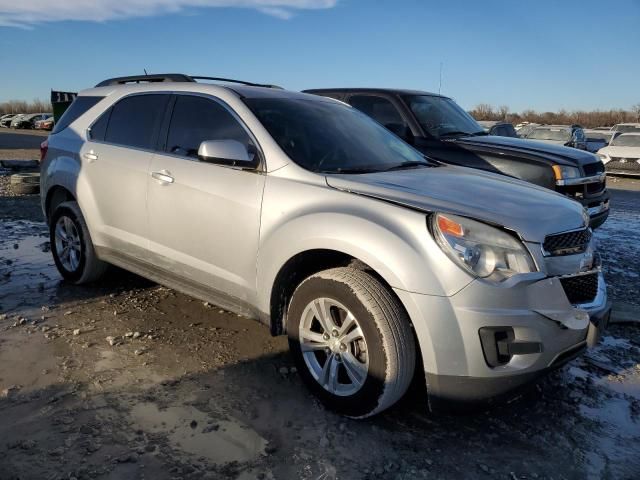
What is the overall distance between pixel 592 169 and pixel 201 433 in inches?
229

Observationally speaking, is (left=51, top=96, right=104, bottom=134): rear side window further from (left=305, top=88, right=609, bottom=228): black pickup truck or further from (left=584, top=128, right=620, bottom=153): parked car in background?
(left=584, top=128, right=620, bottom=153): parked car in background

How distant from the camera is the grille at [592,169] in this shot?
6493 millimetres

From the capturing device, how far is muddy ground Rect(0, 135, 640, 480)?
101 inches

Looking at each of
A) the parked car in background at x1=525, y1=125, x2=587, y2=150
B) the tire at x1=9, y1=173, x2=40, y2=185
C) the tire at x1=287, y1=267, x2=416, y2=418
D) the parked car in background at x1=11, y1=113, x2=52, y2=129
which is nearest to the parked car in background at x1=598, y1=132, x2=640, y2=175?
the parked car in background at x1=525, y1=125, x2=587, y2=150

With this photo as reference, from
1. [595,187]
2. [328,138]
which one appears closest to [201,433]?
[328,138]

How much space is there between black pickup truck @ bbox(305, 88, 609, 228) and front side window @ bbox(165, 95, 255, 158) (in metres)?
3.54

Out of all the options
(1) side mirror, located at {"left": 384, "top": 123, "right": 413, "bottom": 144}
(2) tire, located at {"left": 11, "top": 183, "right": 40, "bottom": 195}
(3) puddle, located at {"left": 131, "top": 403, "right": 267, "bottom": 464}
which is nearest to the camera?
(3) puddle, located at {"left": 131, "top": 403, "right": 267, "bottom": 464}

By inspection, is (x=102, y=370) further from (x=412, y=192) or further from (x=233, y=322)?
(x=412, y=192)

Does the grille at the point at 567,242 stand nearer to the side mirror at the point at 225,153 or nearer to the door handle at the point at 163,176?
the side mirror at the point at 225,153

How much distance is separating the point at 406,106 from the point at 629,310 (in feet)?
12.3

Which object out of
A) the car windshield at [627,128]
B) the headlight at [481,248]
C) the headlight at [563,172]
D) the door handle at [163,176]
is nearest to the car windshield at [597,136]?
the car windshield at [627,128]

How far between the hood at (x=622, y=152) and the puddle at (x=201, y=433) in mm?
17858

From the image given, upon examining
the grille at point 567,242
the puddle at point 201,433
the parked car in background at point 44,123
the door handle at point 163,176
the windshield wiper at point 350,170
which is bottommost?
the puddle at point 201,433

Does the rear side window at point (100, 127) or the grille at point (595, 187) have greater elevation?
the rear side window at point (100, 127)
